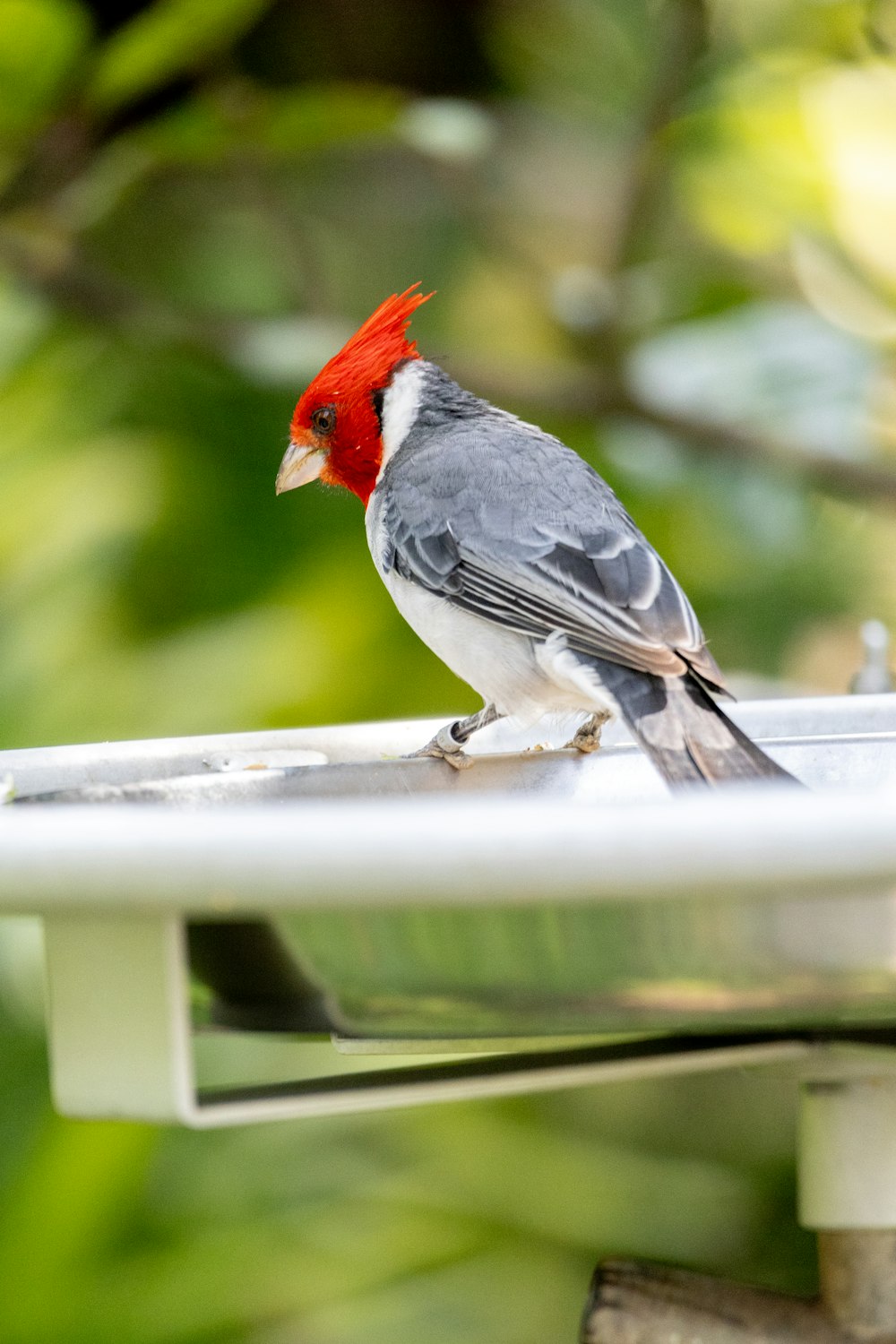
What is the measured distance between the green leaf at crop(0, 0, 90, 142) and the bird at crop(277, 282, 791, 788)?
63 cm

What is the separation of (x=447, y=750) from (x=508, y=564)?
296mm

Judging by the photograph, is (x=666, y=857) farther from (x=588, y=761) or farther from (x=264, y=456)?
(x=264, y=456)

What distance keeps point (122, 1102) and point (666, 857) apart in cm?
41

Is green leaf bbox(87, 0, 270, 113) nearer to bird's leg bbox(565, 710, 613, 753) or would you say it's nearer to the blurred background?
the blurred background

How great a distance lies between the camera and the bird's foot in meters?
1.41

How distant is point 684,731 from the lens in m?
1.40

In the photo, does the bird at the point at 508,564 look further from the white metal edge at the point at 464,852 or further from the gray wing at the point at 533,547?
the white metal edge at the point at 464,852

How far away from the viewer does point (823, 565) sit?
3.43 m

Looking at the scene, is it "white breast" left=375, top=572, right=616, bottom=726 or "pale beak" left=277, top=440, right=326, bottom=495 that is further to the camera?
"pale beak" left=277, top=440, right=326, bottom=495

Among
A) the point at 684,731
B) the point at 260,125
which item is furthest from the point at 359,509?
the point at 684,731

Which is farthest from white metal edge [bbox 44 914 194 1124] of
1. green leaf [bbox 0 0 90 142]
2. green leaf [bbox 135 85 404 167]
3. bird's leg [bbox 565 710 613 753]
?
green leaf [bbox 135 85 404 167]

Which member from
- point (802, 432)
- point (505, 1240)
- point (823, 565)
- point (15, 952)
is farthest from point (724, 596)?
point (15, 952)

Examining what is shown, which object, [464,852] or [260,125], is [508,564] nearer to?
[464,852]

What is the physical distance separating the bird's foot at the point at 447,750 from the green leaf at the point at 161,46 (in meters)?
1.34
